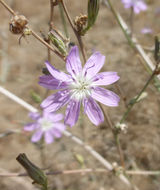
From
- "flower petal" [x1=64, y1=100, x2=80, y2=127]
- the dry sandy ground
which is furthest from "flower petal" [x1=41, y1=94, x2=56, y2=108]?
the dry sandy ground

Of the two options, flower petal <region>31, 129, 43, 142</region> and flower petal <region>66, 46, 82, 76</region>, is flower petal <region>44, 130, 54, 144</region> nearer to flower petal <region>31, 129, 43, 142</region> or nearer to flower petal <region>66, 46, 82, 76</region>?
flower petal <region>31, 129, 43, 142</region>

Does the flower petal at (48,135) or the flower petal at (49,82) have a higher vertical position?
the flower petal at (49,82)

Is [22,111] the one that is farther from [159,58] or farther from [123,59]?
[159,58]

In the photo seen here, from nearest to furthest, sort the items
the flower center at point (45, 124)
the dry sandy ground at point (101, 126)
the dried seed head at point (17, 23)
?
1. the dried seed head at point (17, 23)
2. the dry sandy ground at point (101, 126)
3. the flower center at point (45, 124)

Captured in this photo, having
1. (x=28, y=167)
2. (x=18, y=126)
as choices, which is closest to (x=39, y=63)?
(x=18, y=126)

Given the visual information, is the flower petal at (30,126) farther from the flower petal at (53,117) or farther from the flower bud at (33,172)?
the flower bud at (33,172)

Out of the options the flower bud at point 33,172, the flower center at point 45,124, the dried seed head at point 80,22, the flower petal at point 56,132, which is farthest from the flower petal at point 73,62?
the flower center at point 45,124
